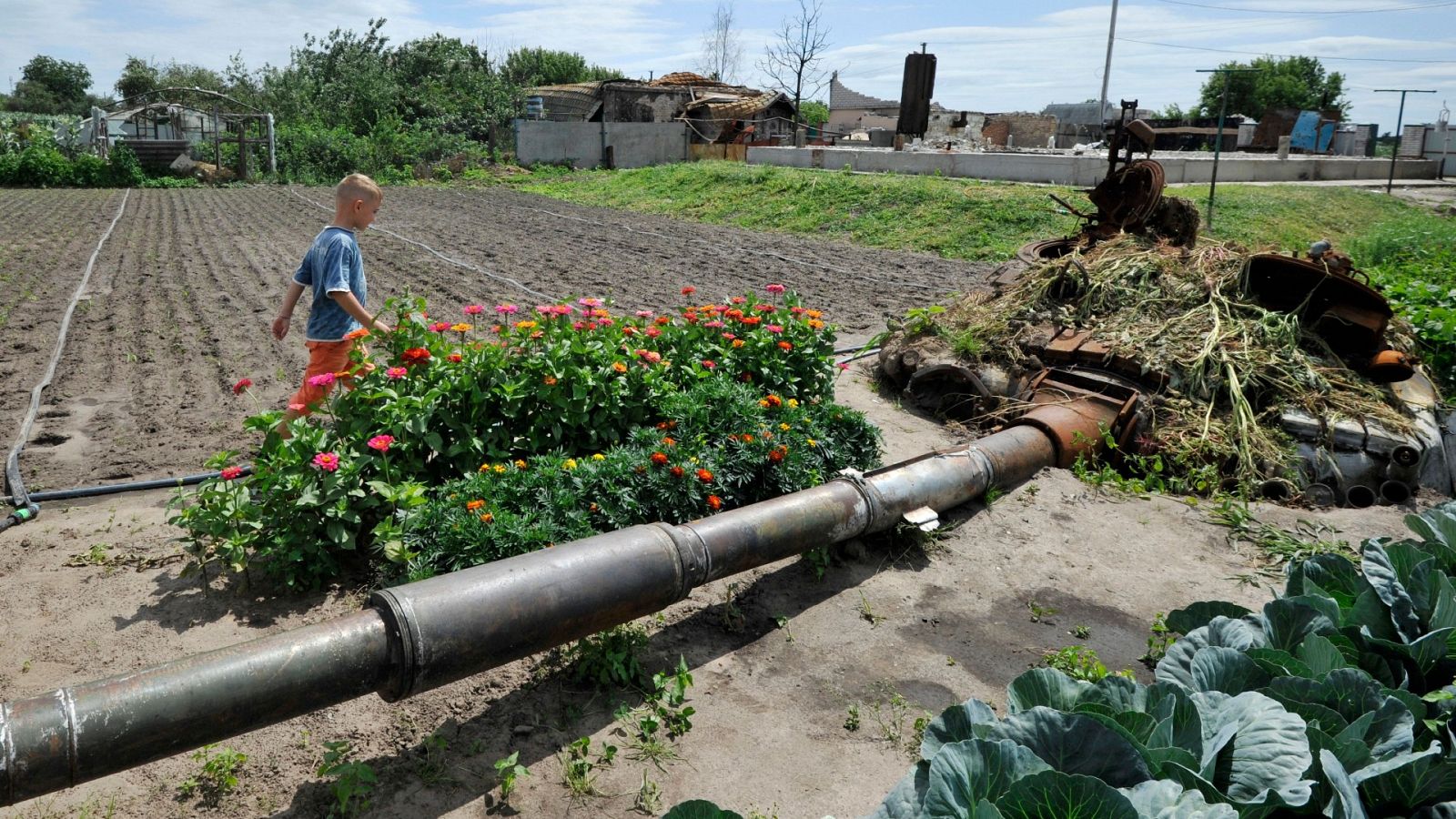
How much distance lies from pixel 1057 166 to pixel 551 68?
5216 cm

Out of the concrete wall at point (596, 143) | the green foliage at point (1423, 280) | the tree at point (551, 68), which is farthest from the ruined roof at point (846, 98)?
the green foliage at point (1423, 280)

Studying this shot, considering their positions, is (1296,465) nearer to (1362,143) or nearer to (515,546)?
(515,546)

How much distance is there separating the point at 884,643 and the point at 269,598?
8.13 feet

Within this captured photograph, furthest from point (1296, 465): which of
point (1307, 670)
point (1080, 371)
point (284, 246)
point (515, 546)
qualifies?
point (284, 246)

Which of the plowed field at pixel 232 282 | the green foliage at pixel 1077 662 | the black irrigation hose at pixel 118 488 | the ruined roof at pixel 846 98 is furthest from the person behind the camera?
the ruined roof at pixel 846 98

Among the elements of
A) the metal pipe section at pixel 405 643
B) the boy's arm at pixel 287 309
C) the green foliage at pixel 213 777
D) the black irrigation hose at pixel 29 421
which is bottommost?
the green foliage at pixel 213 777

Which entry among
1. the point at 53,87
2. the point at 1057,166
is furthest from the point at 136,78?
the point at 1057,166

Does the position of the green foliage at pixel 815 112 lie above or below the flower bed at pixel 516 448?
above

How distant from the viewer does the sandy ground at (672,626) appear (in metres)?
2.90

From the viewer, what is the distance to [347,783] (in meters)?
2.75

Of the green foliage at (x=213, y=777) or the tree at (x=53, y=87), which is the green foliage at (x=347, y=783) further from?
the tree at (x=53, y=87)

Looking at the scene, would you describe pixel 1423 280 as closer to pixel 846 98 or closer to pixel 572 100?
pixel 572 100

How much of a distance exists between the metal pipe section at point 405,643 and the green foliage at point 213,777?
489 millimetres

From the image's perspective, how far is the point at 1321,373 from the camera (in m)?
6.11
